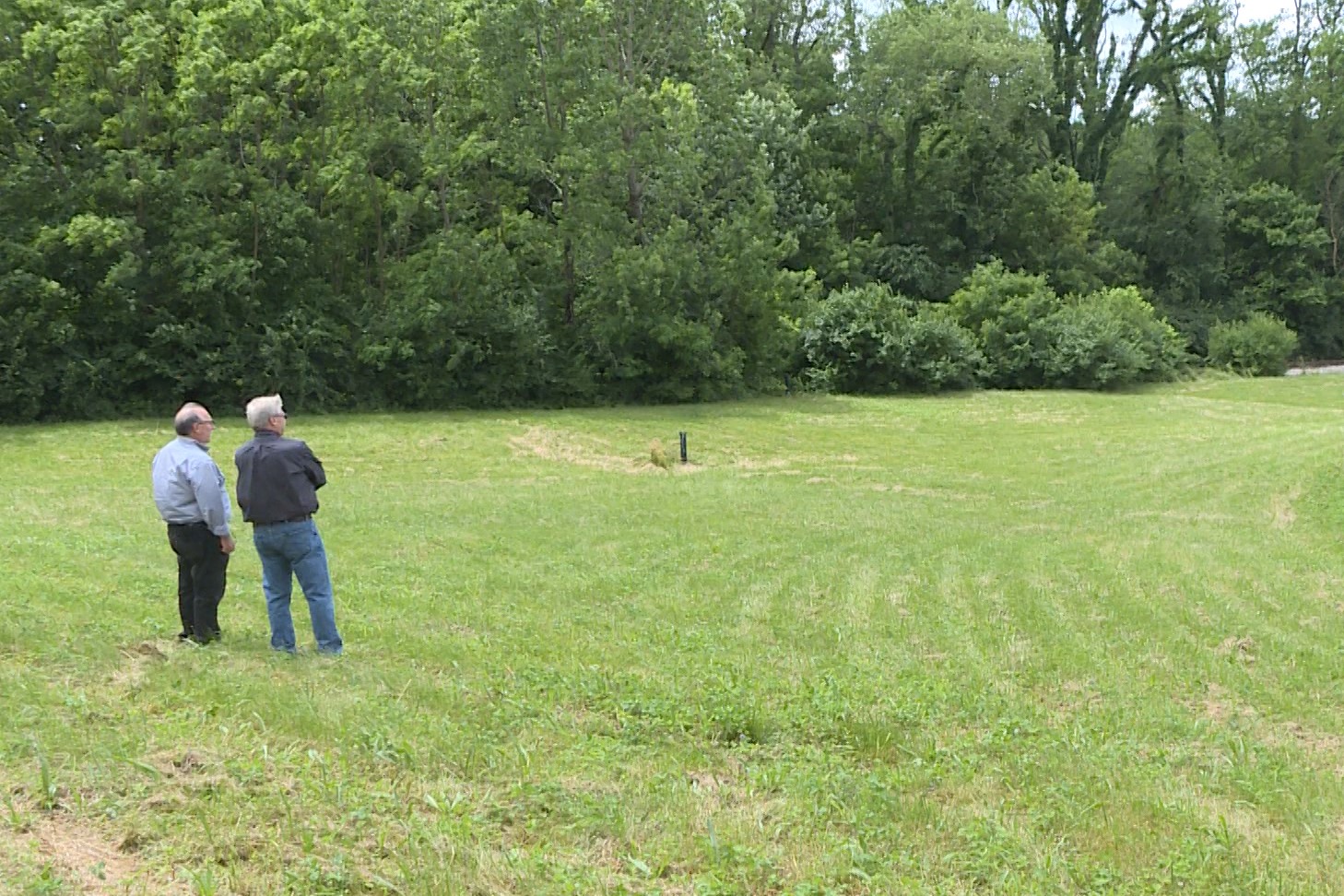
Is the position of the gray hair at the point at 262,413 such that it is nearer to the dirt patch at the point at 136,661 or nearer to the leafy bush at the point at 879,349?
the dirt patch at the point at 136,661

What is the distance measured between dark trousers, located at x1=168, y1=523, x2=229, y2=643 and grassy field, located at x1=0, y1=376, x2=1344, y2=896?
28cm

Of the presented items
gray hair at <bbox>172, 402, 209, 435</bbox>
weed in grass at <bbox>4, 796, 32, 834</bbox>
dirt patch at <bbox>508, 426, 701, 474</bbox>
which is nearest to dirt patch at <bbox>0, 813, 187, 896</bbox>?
weed in grass at <bbox>4, 796, 32, 834</bbox>

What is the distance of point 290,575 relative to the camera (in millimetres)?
7562

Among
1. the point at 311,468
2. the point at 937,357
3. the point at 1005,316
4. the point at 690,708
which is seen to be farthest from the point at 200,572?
the point at 1005,316

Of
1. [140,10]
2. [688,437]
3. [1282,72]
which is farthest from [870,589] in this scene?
[1282,72]

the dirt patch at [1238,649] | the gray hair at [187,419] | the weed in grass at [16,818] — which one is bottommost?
the dirt patch at [1238,649]

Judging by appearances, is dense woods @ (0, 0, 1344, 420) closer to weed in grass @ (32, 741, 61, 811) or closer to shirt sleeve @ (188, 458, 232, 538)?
shirt sleeve @ (188, 458, 232, 538)

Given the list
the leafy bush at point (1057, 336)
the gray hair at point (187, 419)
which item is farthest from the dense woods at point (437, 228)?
the gray hair at point (187, 419)

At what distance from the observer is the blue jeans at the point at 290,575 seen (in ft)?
24.0

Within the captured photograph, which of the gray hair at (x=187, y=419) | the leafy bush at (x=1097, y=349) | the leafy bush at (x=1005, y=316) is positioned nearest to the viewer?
the gray hair at (x=187, y=419)

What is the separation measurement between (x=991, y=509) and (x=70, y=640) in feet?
51.7

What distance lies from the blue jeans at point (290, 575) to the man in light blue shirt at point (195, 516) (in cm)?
41

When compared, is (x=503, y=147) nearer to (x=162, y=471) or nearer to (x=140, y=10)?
(x=140, y=10)

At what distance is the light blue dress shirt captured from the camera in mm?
7449
